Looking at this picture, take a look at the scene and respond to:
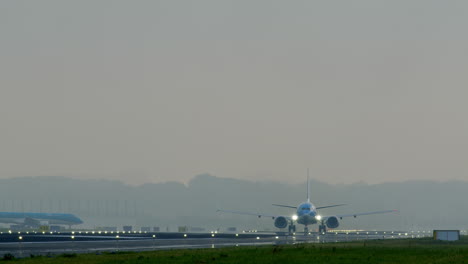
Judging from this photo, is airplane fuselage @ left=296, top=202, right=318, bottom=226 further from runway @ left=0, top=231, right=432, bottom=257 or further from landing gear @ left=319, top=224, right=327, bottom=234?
runway @ left=0, top=231, right=432, bottom=257

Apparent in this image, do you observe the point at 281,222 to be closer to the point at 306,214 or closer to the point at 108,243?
the point at 306,214

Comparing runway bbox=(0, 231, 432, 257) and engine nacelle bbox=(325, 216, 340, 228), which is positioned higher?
engine nacelle bbox=(325, 216, 340, 228)

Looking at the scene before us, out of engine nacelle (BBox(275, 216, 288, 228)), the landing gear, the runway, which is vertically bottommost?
the runway

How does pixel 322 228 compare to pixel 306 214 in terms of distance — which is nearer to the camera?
pixel 306 214

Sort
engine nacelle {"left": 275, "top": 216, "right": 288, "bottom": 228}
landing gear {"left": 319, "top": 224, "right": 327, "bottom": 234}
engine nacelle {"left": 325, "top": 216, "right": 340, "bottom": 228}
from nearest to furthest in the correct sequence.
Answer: landing gear {"left": 319, "top": 224, "right": 327, "bottom": 234} → engine nacelle {"left": 325, "top": 216, "right": 340, "bottom": 228} → engine nacelle {"left": 275, "top": 216, "right": 288, "bottom": 228}

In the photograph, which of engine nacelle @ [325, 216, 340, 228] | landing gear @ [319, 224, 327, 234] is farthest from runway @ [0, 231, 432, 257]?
engine nacelle @ [325, 216, 340, 228]

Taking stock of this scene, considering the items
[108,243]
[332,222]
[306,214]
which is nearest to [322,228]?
[332,222]

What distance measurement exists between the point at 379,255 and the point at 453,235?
38.8 meters

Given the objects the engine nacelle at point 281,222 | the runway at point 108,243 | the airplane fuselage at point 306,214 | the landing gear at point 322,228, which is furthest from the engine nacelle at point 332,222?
the runway at point 108,243

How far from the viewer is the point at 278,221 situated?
492 feet

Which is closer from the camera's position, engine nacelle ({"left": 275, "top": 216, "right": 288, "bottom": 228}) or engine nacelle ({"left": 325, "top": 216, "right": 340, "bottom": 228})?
engine nacelle ({"left": 325, "top": 216, "right": 340, "bottom": 228})

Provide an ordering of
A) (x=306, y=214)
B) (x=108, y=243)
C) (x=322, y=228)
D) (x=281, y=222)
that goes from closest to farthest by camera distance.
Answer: (x=108, y=243)
(x=306, y=214)
(x=322, y=228)
(x=281, y=222)

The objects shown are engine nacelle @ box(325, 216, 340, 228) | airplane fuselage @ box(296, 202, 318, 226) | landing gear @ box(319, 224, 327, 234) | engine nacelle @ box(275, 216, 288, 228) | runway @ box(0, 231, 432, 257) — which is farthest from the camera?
engine nacelle @ box(275, 216, 288, 228)

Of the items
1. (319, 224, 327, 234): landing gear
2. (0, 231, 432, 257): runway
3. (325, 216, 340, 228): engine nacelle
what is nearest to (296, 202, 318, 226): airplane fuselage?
(319, 224, 327, 234): landing gear
